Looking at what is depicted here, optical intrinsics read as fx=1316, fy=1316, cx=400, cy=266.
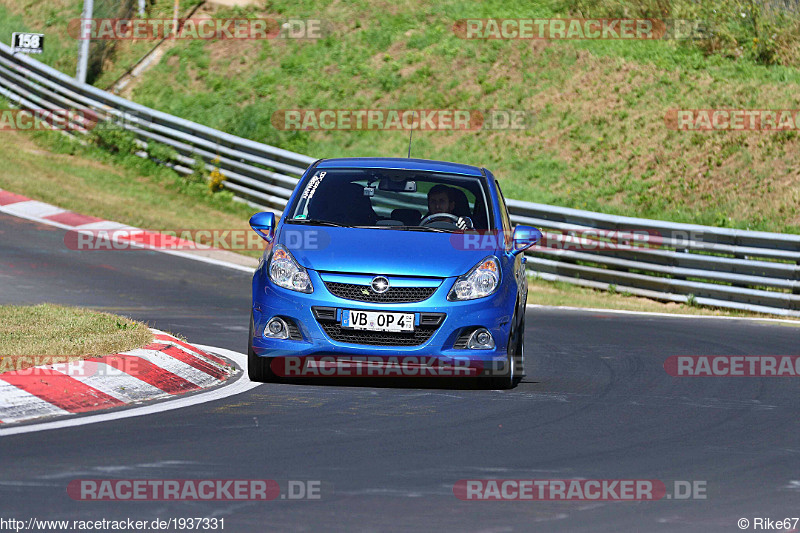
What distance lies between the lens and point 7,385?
737cm

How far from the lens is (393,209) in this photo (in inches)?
387

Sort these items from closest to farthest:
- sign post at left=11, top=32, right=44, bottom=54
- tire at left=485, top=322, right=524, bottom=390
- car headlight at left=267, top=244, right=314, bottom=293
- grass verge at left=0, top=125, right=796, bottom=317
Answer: car headlight at left=267, top=244, right=314, bottom=293
tire at left=485, top=322, right=524, bottom=390
grass verge at left=0, top=125, right=796, bottom=317
sign post at left=11, top=32, right=44, bottom=54

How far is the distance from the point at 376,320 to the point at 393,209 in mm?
1534

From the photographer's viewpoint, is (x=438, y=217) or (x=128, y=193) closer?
(x=438, y=217)

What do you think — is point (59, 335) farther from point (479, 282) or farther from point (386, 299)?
point (479, 282)

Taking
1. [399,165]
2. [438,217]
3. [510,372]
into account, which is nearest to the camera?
[510,372]

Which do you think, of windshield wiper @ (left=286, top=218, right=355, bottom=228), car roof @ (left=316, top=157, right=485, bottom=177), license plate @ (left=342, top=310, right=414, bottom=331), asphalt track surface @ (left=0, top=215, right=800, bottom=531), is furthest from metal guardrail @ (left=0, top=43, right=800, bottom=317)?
license plate @ (left=342, top=310, right=414, bottom=331)

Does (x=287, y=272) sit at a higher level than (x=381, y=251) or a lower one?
lower

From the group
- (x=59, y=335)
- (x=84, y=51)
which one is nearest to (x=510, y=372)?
(x=59, y=335)

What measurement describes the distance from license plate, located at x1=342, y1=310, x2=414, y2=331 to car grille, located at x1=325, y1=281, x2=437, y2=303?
9 centimetres

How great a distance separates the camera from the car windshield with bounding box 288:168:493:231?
948cm

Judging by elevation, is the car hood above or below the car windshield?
below

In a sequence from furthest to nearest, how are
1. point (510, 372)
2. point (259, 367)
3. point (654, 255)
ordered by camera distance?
1. point (654, 255)
2. point (510, 372)
3. point (259, 367)

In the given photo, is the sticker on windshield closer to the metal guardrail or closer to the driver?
the driver
